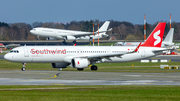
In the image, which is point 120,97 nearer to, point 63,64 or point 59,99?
point 59,99

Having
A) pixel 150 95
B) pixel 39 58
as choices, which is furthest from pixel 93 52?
pixel 150 95

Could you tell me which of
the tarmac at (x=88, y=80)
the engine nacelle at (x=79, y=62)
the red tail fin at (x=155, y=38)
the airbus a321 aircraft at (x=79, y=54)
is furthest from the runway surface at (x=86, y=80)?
the red tail fin at (x=155, y=38)

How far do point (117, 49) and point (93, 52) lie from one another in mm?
3942

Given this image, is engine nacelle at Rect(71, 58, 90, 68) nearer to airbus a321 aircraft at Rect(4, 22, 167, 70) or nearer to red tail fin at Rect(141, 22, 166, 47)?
airbus a321 aircraft at Rect(4, 22, 167, 70)

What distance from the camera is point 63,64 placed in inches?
1806

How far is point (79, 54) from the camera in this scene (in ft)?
149

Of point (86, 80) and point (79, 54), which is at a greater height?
point (79, 54)

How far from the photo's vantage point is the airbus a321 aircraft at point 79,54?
43.0m

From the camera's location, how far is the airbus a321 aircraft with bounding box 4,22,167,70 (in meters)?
43.0

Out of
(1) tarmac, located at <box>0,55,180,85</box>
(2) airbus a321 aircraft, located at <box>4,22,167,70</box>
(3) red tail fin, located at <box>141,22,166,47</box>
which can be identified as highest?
(3) red tail fin, located at <box>141,22,166,47</box>

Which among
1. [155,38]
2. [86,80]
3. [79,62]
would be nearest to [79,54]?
[79,62]

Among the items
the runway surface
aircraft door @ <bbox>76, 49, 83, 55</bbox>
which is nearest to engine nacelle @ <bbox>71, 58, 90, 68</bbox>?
aircraft door @ <bbox>76, 49, 83, 55</bbox>

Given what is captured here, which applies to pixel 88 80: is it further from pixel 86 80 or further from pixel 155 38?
pixel 155 38

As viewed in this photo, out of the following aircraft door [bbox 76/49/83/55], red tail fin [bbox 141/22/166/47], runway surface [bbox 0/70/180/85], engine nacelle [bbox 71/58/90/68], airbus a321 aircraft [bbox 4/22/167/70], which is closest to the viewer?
runway surface [bbox 0/70/180/85]
